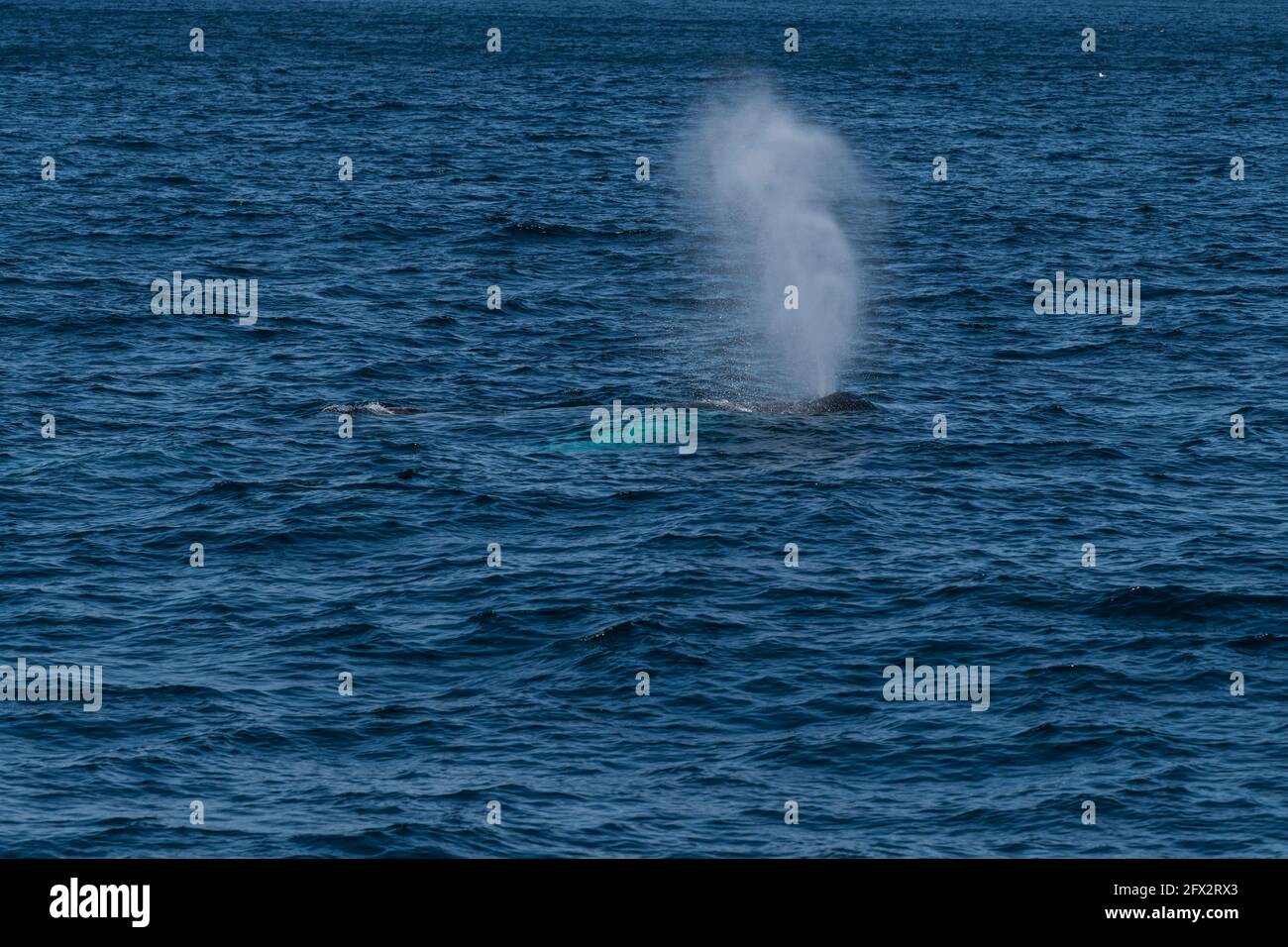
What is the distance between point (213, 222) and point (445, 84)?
72.2m

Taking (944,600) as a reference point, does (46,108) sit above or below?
above

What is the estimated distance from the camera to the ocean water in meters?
37.9

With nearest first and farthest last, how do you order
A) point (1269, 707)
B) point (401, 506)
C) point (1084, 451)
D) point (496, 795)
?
point (496, 795) → point (1269, 707) → point (401, 506) → point (1084, 451)

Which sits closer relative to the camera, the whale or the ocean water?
the ocean water

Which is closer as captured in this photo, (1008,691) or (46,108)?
(1008,691)

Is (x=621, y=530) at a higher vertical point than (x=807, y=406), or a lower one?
lower

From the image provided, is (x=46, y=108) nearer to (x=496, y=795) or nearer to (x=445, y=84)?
(x=445, y=84)

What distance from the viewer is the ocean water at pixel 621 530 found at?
124 feet

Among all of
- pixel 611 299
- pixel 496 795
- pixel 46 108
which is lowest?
pixel 496 795

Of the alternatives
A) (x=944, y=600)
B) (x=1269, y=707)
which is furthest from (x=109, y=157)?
(x=1269, y=707)

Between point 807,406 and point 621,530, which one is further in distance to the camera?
point 807,406

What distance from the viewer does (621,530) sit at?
53.6 metres

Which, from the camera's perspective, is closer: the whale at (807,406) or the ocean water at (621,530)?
the ocean water at (621,530)

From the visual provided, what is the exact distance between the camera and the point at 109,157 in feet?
394
